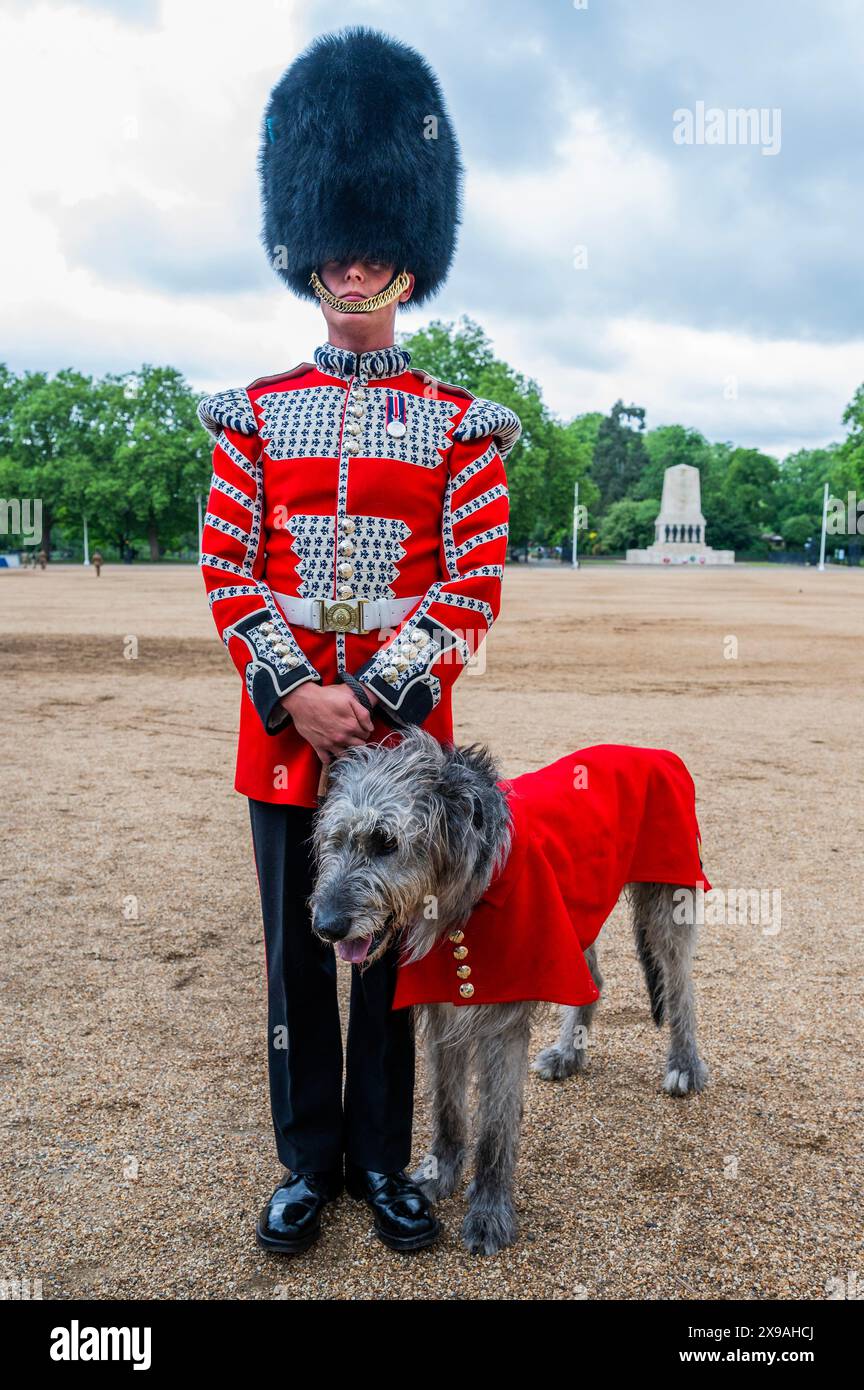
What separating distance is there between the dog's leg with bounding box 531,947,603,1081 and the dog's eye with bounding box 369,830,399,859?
1.97 metres

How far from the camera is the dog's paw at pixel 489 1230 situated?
3414 mm

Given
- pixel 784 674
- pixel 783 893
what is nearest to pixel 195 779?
pixel 783 893

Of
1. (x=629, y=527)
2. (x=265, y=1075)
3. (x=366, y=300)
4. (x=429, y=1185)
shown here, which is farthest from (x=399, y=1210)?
(x=629, y=527)

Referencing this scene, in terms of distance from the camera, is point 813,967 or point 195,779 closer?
point 813,967

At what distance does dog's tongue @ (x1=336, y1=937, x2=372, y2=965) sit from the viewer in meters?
2.90

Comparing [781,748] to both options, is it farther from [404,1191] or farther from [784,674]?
[404,1191]

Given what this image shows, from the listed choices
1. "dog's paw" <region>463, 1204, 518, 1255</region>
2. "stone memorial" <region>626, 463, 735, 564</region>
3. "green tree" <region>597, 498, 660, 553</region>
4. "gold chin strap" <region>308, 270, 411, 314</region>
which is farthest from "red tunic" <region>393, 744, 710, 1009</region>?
"green tree" <region>597, 498, 660, 553</region>

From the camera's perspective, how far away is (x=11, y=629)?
2248 cm

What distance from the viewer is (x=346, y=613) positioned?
131 inches

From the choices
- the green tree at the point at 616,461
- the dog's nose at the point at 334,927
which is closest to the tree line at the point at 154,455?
the green tree at the point at 616,461

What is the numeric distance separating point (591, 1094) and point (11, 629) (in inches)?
819

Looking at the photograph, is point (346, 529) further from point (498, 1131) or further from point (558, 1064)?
point (558, 1064)

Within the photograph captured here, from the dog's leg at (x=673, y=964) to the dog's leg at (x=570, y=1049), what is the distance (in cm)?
29

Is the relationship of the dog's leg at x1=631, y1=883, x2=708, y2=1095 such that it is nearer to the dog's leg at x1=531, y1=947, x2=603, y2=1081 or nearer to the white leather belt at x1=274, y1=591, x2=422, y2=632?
the dog's leg at x1=531, y1=947, x2=603, y2=1081
